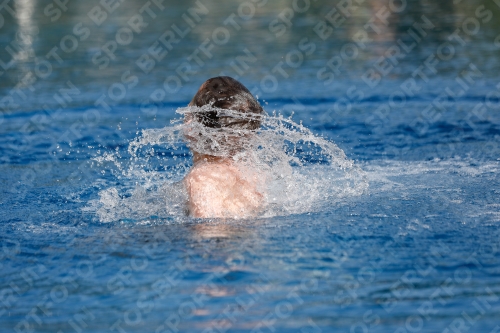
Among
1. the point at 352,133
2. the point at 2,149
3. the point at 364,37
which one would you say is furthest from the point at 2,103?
the point at 364,37

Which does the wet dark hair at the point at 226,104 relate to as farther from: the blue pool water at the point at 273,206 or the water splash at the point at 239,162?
the blue pool water at the point at 273,206

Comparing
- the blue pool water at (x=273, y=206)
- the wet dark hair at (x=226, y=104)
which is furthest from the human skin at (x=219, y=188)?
the wet dark hair at (x=226, y=104)

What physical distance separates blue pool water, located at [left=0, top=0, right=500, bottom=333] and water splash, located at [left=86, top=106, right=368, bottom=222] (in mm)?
30

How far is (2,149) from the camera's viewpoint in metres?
8.29

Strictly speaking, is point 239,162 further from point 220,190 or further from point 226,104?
point 226,104

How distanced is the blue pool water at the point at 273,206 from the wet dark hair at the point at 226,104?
0.92 ft

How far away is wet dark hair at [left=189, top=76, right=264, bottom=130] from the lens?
16.6 ft

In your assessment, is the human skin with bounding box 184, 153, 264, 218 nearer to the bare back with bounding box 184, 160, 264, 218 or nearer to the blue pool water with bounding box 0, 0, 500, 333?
the bare back with bounding box 184, 160, 264, 218

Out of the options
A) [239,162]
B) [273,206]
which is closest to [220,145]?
[239,162]

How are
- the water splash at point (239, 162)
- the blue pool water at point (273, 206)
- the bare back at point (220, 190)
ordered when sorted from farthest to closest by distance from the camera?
the water splash at point (239, 162)
the bare back at point (220, 190)
the blue pool water at point (273, 206)

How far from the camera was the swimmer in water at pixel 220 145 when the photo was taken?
506 centimetres

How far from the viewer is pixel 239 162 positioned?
5297mm

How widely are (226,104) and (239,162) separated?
0.45 metres

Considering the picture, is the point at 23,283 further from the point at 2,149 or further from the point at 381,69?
the point at 381,69
